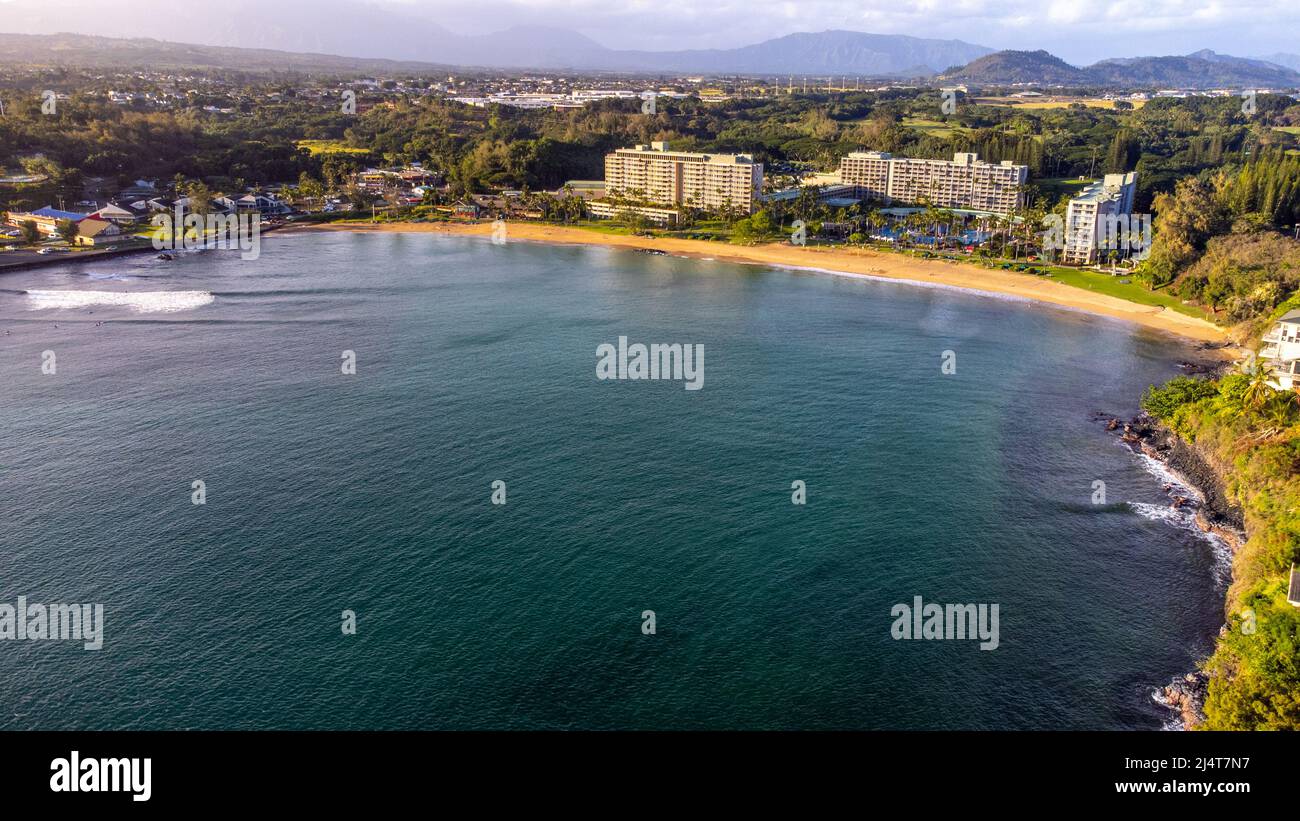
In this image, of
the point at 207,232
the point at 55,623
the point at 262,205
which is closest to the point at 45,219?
the point at 207,232

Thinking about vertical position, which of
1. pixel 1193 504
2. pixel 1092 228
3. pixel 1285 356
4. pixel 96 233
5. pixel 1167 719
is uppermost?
pixel 1092 228

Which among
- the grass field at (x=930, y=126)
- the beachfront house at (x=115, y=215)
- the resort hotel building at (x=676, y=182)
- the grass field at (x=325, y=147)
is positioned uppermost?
the grass field at (x=930, y=126)

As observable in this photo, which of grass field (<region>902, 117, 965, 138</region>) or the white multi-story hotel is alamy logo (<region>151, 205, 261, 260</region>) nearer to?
the white multi-story hotel

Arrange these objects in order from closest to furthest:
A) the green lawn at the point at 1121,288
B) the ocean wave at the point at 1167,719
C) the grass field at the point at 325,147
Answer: the ocean wave at the point at 1167,719 < the green lawn at the point at 1121,288 < the grass field at the point at 325,147

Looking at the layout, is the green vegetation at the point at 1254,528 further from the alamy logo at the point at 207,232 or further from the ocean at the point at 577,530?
the alamy logo at the point at 207,232

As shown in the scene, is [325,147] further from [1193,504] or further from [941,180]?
[1193,504]

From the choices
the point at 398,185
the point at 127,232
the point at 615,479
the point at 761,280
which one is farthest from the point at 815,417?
the point at 398,185

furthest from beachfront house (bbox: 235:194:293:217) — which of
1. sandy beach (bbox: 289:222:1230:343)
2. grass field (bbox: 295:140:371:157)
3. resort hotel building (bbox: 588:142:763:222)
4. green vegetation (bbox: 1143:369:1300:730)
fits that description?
green vegetation (bbox: 1143:369:1300:730)

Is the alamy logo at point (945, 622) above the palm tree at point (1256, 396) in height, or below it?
below

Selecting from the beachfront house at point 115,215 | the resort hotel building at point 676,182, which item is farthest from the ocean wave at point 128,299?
the resort hotel building at point 676,182
